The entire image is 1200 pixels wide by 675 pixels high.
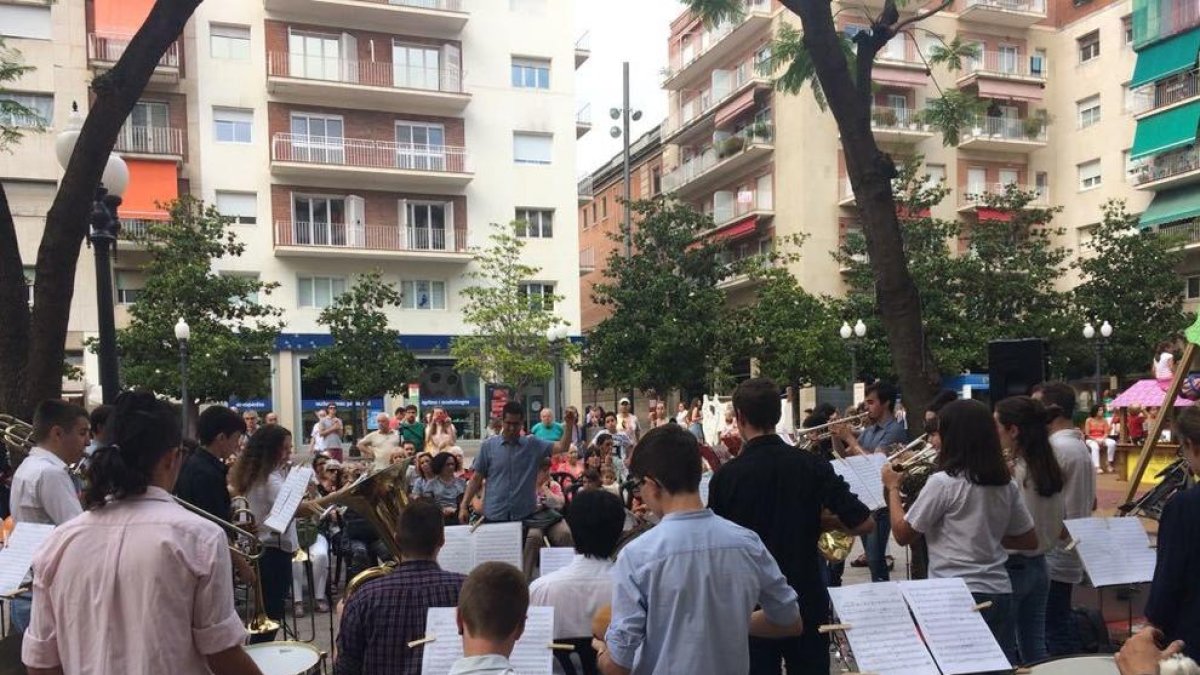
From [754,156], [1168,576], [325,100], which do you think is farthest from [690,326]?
[1168,576]

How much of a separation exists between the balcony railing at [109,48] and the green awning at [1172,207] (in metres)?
34.7

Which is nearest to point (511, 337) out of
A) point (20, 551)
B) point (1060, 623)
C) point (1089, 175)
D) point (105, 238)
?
point (105, 238)

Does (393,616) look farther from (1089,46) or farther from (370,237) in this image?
(1089,46)

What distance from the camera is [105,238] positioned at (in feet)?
25.2

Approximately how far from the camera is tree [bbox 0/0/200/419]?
562 cm

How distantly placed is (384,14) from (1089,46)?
28503 millimetres

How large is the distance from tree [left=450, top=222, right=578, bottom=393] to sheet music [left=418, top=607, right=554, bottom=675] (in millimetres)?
21966

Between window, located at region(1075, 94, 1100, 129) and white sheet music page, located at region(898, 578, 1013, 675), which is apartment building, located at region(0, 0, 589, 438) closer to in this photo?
window, located at region(1075, 94, 1100, 129)

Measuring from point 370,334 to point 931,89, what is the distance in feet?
79.0

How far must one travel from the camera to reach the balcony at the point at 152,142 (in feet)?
87.5

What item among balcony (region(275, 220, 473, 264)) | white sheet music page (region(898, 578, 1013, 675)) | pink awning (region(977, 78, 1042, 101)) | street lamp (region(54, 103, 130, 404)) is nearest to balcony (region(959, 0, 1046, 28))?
pink awning (region(977, 78, 1042, 101))

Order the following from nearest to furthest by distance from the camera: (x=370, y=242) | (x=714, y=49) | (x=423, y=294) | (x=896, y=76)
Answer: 1. (x=370, y=242)
2. (x=423, y=294)
3. (x=896, y=76)
4. (x=714, y=49)

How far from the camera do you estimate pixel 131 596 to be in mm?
2496

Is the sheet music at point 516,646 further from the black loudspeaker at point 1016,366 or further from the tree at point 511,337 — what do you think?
the tree at point 511,337
